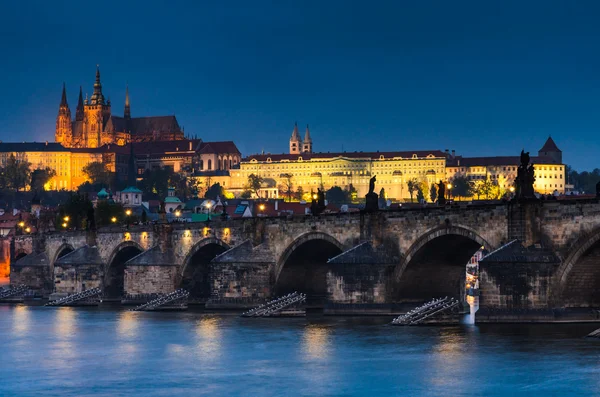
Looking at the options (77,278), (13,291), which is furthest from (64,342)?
(13,291)

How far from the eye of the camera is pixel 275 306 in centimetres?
6147

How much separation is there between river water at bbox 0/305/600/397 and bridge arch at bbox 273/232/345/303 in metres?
5.28

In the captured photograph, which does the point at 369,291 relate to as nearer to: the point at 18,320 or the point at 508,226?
the point at 508,226

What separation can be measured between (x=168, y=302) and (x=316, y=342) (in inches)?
859

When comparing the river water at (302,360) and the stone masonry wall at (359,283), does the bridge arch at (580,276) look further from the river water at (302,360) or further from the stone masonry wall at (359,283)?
the stone masonry wall at (359,283)

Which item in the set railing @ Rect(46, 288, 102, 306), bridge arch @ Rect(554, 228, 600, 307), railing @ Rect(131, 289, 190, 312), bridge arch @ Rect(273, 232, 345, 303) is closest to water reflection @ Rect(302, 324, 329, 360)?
bridge arch @ Rect(273, 232, 345, 303)

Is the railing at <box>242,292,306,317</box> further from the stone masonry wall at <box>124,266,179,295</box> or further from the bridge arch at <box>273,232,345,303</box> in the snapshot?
the stone masonry wall at <box>124,266,179,295</box>

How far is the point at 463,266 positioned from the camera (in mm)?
57125

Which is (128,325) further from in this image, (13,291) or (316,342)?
(13,291)

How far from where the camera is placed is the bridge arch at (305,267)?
63312 mm

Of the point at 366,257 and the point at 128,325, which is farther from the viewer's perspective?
the point at 128,325

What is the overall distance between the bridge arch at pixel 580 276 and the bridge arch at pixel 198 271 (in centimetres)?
2933

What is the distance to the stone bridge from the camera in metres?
46.7

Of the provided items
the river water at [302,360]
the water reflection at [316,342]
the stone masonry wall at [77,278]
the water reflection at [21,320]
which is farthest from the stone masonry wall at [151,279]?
the water reflection at [316,342]
